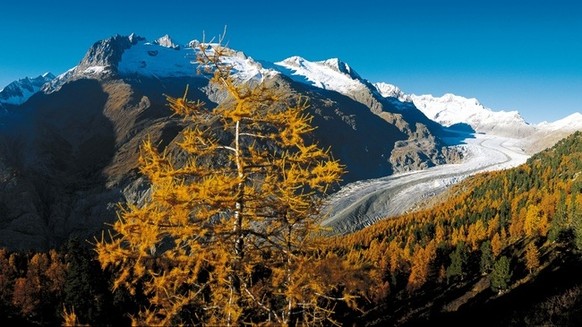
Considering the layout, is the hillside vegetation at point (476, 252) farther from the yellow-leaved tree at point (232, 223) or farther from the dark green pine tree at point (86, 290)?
the dark green pine tree at point (86, 290)

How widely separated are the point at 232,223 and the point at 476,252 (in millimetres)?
103176

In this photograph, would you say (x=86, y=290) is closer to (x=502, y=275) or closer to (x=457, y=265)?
(x=502, y=275)

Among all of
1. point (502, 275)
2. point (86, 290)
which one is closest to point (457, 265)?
point (502, 275)

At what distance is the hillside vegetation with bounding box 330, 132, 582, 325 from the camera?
237ft

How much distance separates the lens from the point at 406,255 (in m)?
110

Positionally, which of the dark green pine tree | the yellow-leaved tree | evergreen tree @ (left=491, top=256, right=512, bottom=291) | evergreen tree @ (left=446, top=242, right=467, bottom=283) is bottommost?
evergreen tree @ (left=446, top=242, right=467, bottom=283)

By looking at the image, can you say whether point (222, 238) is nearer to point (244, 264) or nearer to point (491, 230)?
point (244, 264)

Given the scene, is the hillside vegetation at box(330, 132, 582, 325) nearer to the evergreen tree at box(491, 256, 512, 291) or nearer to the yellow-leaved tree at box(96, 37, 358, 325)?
the evergreen tree at box(491, 256, 512, 291)

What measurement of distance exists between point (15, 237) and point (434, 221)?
585 feet

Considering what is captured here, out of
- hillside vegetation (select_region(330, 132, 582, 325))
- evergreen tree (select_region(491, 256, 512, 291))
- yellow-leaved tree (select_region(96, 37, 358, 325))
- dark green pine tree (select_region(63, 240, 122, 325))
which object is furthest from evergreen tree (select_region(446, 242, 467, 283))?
yellow-leaved tree (select_region(96, 37, 358, 325))

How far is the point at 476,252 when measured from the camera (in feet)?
344

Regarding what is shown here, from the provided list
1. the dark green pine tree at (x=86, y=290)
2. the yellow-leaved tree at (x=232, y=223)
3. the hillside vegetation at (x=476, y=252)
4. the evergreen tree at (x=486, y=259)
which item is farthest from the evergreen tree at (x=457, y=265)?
the yellow-leaved tree at (x=232, y=223)

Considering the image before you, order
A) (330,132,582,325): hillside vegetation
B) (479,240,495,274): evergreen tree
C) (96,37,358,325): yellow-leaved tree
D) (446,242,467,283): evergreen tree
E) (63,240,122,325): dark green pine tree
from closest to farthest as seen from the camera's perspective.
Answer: (96,37,358,325): yellow-leaved tree, (63,240,122,325): dark green pine tree, (330,132,582,325): hillside vegetation, (479,240,495,274): evergreen tree, (446,242,467,283): evergreen tree

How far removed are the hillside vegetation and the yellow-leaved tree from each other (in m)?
32.8
